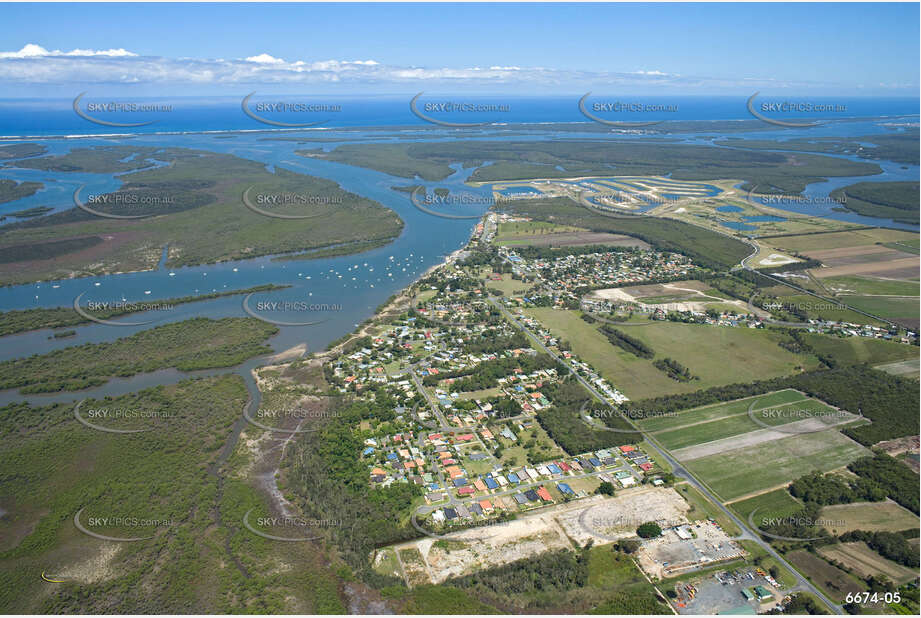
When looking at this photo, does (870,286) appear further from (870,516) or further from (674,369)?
(870,516)

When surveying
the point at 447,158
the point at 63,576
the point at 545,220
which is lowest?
the point at 63,576

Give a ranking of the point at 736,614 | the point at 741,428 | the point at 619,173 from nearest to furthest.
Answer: the point at 736,614 → the point at 741,428 → the point at 619,173

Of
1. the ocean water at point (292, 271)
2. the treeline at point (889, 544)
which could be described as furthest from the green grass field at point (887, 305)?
the treeline at point (889, 544)

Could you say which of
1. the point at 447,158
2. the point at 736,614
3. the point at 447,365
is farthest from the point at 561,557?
the point at 447,158

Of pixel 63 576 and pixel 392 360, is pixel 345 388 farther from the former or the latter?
pixel 63 576

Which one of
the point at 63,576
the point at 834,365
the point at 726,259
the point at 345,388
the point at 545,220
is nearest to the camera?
the point at 63,576

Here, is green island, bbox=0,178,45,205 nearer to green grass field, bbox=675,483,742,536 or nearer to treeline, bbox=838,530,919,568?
green grass field, bbox=675,483,742,536

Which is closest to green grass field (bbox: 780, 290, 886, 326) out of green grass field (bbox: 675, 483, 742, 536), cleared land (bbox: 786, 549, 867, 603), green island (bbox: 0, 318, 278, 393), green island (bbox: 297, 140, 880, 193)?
green grass field (bbox: 675, 483, 742, 536)
